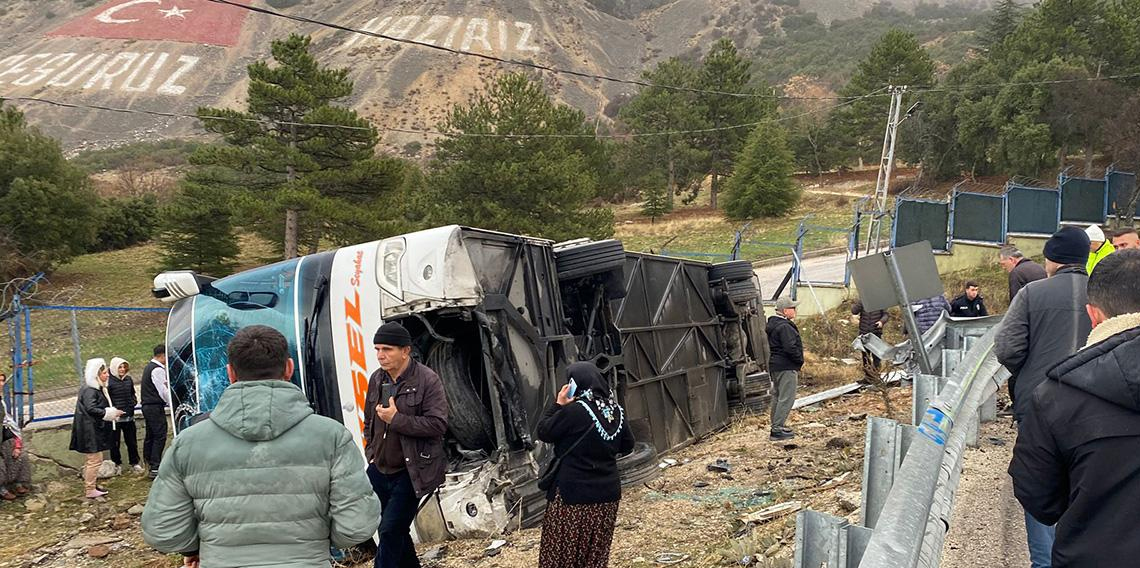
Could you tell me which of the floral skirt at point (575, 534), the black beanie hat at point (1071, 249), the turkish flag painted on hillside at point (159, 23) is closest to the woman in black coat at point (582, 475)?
the floral skirt at point (575, 534)

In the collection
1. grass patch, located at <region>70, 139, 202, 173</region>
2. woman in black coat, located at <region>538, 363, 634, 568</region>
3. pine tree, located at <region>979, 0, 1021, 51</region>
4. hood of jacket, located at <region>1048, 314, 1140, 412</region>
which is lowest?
woman in black coat, located at <region>538, 363, 634, 568</region>

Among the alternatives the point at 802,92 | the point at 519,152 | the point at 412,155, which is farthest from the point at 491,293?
the point at 802,92

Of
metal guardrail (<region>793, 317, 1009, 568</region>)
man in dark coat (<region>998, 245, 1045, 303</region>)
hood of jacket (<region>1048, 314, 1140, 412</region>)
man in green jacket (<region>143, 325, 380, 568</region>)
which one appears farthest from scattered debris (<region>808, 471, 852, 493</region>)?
man in green jacket (<region>143, 325, 380, 568</region>)

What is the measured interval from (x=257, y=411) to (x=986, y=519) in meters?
4.03

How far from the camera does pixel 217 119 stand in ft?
81.4

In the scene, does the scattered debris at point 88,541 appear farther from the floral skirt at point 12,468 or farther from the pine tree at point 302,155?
the pine tree at point 302,155

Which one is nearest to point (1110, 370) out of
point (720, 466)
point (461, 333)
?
point (461, 333)

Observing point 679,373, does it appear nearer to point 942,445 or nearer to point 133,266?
point 942,445

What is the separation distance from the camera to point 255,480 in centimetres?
246

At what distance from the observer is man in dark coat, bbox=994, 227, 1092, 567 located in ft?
12.9

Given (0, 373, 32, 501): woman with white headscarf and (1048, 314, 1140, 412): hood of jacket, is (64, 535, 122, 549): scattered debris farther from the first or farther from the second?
(1048, 314, 1140, 412): hood of jacket

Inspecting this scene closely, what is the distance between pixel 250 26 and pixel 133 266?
341ft

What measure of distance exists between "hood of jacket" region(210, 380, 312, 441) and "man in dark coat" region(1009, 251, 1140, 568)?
2.15 metres

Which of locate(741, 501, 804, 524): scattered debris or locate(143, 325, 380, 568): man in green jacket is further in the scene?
locate(741, 501, 804, 524): scattered debris
